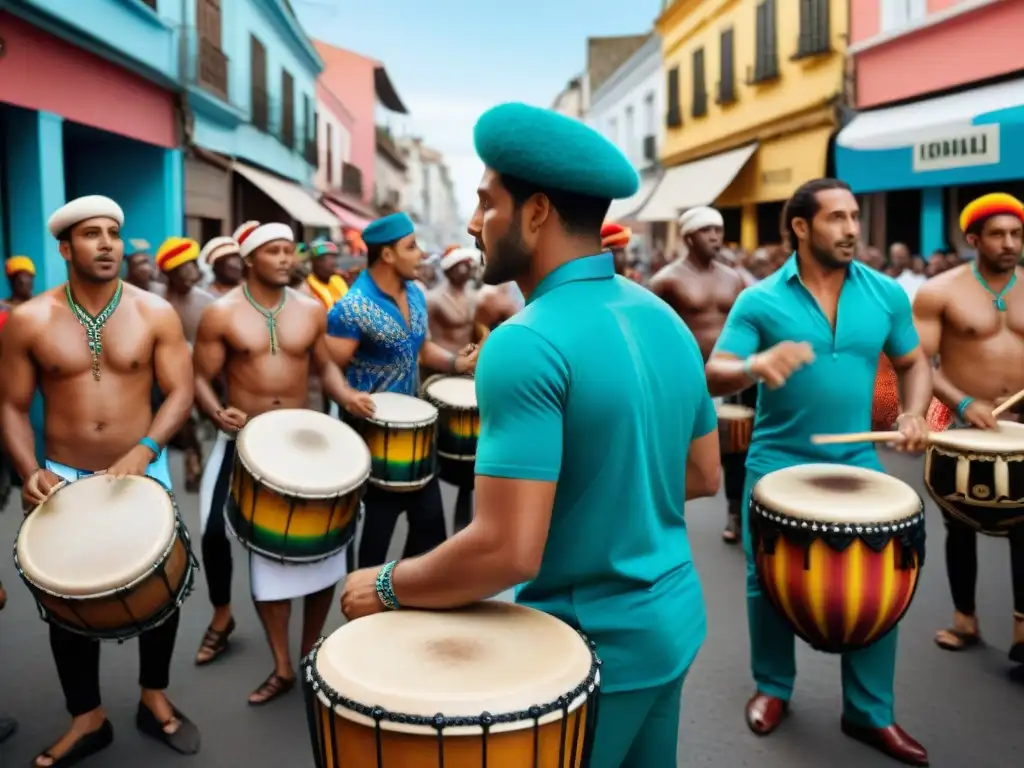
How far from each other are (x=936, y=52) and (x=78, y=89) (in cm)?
1079

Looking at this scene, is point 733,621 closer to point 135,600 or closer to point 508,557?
point 135,600

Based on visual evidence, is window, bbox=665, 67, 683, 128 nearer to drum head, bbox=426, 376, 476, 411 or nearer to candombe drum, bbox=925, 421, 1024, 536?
drum head, bbox=426, 376, 476, 411

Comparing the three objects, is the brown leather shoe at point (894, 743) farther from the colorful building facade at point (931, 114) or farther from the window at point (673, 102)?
the window at point (673, 102)

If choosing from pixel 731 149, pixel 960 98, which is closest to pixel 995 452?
pixel 960 98

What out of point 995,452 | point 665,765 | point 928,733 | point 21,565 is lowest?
point 928,733

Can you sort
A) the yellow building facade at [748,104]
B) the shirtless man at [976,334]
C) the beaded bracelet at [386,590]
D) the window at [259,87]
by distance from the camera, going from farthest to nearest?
the window at [259,87] < the yellow building facade at [748,104] < the shirtless man at [976,334] < the beaded bracelet at [386,590]

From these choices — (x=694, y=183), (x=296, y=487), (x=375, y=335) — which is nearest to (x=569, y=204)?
(x=296, y=487)

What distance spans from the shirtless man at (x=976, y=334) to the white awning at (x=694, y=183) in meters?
15.8

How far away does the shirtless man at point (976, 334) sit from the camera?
4301mm

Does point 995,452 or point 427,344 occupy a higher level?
point 427,344

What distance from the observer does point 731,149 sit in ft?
70.4

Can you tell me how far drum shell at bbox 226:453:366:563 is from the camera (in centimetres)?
368

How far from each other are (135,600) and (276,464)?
30.1 inches

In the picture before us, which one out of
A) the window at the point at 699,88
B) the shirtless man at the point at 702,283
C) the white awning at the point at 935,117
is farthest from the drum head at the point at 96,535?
the window at the point at 699,88
